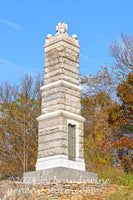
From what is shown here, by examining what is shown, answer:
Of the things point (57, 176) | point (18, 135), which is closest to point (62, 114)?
point (57, 176)

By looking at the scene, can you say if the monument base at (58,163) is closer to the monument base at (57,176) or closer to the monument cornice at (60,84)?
the monument base at (57,176)

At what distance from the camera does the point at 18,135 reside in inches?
771

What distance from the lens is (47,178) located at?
10.6m

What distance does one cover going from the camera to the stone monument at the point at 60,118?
35.9 feet

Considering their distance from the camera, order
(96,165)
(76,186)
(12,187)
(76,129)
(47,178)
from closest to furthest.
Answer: (12,187) → (76,186) → (47,178) → (76,129) → (96,165)

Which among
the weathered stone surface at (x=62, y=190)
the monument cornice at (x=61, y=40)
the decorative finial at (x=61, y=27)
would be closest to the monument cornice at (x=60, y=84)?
the monument cornice at (x=61, y=40)

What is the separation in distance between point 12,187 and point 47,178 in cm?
179

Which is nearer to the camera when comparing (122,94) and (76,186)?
(76,186)

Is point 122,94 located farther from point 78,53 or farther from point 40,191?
point 40,191

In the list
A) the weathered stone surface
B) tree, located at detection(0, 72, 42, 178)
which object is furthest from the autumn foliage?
the weathered stone surface

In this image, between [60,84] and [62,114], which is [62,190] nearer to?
[62,114]

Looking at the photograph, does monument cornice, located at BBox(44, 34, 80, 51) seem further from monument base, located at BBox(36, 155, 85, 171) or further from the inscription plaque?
monument base, located at BBox(36, 155, 85, 171)

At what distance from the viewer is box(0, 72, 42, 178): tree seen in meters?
19.4

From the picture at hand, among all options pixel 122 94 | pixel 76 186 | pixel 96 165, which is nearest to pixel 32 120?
pixel 122 94
